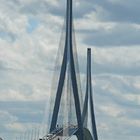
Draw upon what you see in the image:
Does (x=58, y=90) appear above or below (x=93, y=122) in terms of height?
below

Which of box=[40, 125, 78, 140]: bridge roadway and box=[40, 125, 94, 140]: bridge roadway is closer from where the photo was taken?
box=[40, 125, 78, 140]: bridge roadway

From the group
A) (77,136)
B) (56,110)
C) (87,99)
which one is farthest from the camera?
(87,99)

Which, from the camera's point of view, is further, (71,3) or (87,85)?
(87,85)

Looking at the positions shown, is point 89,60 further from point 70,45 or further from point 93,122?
point 70,45

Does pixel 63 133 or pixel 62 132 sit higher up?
pixel 62 132

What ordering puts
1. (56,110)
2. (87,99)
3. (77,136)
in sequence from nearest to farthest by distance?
(56,110) → (77,136) → (87,99)

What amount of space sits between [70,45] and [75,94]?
18.1 feet

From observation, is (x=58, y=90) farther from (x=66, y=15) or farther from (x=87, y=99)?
(x=87, y=99)

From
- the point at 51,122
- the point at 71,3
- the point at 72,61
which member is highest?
the point at 71,3

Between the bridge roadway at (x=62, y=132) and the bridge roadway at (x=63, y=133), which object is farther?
the bridge roadway at (x=63, y=133)

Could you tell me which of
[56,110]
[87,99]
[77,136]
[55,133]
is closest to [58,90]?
[56,110]

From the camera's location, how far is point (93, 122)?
126m

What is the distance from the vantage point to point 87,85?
12738 cm

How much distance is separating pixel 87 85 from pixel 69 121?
33.2m
